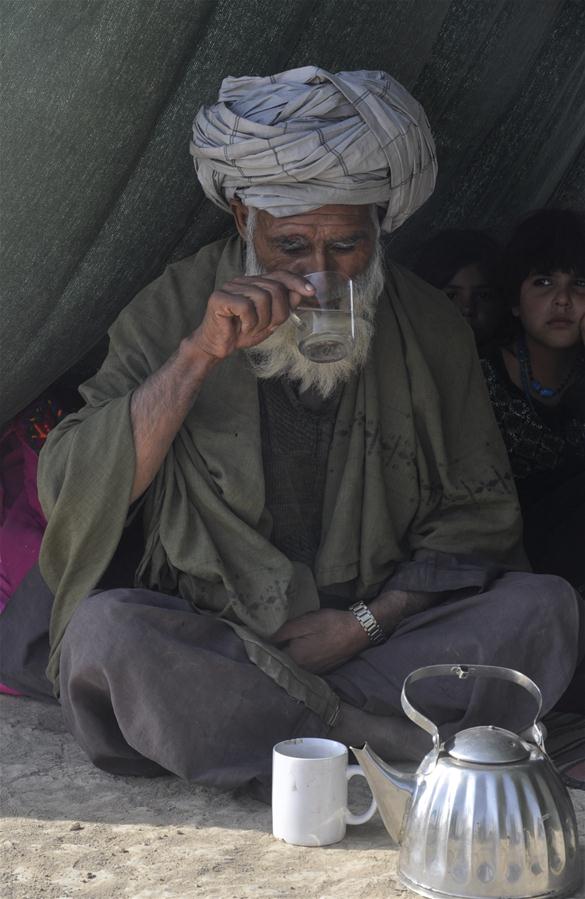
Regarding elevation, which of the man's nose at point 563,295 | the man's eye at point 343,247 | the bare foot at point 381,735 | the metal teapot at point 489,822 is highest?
the man's nose at point 563,295

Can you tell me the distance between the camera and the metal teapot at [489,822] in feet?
6.09

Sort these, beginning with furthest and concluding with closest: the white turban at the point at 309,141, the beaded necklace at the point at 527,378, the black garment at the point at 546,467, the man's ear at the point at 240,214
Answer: the beaded necklace at the point at 527,378, the black garment at the point at 546,467, the man's ear at the point at 240,214, the white turban at the point at 309,141

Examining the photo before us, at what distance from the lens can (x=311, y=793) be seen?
2.15 m

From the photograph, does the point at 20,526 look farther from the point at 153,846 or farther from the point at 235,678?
the point at 153,846

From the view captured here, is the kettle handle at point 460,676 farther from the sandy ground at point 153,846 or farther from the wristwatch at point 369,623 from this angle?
the wristwatch at point 369,623

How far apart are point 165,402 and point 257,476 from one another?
0.29 metres

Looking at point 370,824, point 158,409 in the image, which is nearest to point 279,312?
point 158,409

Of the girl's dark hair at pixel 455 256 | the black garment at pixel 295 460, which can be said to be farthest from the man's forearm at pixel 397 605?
the girl's dark hair at pixel 455 256

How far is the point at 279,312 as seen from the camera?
255 centimetres

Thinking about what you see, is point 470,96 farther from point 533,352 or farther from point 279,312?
point 279,312

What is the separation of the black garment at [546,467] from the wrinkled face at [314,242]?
0.91m

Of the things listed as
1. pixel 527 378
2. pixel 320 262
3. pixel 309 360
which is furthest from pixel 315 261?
pixel 527 378

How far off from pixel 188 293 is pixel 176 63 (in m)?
0.54

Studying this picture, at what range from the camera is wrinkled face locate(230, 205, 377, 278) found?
285cm
